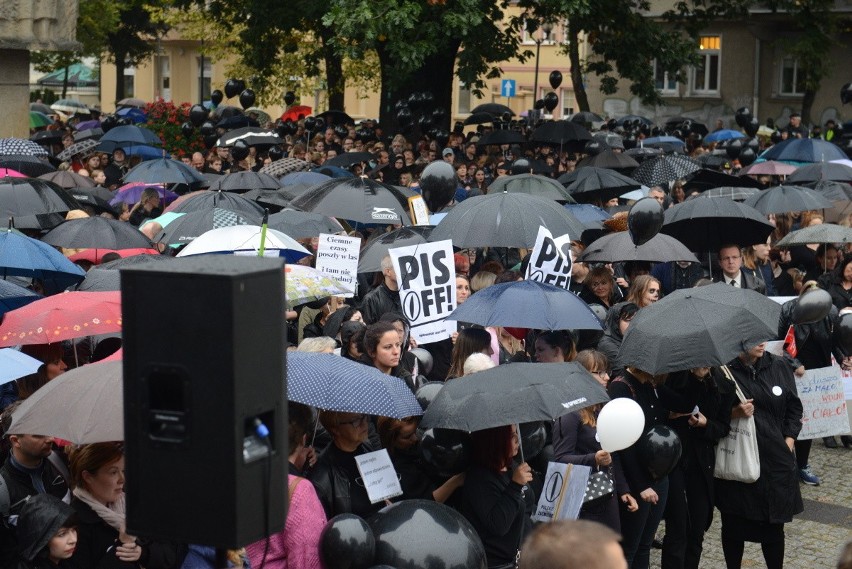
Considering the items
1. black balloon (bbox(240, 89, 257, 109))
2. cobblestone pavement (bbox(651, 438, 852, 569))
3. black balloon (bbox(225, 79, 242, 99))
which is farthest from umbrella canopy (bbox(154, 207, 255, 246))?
black balloon (bbox(225, 79, 242, 99))

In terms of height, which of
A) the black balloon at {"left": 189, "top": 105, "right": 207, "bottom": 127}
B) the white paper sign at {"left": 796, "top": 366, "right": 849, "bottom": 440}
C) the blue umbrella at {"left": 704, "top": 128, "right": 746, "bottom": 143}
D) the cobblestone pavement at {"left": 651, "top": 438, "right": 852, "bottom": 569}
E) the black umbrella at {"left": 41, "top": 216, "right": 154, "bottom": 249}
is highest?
the black balloon at {"left": 189, "top": 105, "right": 207, "bottom": 127}

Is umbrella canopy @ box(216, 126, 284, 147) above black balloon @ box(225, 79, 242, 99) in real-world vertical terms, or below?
below

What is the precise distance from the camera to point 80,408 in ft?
17.2

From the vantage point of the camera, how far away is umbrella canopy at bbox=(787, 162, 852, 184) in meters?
16.8

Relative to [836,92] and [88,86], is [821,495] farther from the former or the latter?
[88,86]

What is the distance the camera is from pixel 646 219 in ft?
33.4

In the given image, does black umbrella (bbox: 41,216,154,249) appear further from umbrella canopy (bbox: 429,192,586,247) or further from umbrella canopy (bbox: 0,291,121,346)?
umbrella canopy (bbox: 0,291,121,346)

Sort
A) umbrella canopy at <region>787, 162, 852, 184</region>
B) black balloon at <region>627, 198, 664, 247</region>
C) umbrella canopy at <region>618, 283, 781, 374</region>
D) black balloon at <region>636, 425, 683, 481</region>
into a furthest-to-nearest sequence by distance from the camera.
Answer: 1. umbrella canopy at <region>787, 162, 852, 184</region>
2. black balloon at <region>627, 198, 664, 247</region>
3. umbrella canopy at <region>618, 283, 781, 374</region>
4. black balloon at <region>636, 425, 683, 481</region>

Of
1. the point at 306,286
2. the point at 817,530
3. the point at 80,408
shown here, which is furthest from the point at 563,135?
the point at 80,408

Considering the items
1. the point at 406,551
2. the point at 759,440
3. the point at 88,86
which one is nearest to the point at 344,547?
the point at 406,551

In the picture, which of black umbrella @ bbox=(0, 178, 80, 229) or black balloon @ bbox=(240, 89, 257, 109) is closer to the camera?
black umbrella @ bbox=(0, 178, 80, 229)

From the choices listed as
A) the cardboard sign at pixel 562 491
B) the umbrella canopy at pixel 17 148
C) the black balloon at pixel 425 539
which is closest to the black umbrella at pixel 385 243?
the cardboard sign at pixel 562 491

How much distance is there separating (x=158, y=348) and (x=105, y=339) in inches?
161

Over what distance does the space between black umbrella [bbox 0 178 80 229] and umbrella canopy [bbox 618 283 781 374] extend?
18.3 feet
